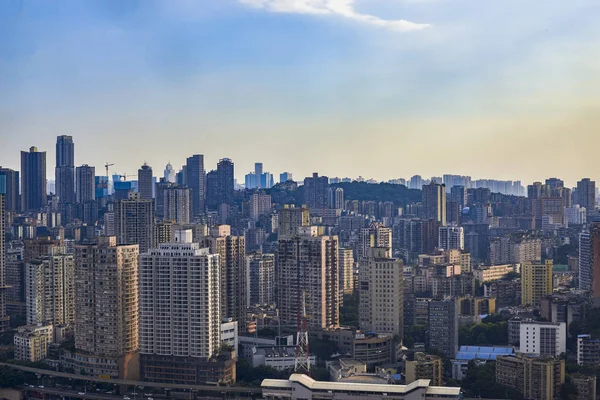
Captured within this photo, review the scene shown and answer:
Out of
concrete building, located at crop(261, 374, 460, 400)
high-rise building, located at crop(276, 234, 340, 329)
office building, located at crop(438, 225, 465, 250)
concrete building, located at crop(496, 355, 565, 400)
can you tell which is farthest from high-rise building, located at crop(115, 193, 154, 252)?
concrete building, located at crop(261, 374, 460, 400)

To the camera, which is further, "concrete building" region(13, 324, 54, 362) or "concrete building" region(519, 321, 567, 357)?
"concrete building" region(13, 324, 54, 362)

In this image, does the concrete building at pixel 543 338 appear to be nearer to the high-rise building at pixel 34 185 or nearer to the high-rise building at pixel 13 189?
the high-rise building at pixel 13 189

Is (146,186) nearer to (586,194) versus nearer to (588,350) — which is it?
(586,194)

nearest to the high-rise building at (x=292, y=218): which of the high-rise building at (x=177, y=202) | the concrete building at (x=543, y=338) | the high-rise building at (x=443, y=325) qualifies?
the high-rise building at (x=177, y=202)

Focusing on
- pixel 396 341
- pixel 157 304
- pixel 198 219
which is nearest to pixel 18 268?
pixel 157 304

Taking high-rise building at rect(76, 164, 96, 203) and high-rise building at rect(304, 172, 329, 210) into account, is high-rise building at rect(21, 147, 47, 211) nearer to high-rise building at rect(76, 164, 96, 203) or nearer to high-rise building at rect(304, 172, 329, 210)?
high-rise building at rect(76, 164, 96, 203)

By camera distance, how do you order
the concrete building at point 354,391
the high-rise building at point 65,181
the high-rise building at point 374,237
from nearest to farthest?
the concrete building at point 354,391 < the high-rise building at point 374,237 < the high-rise building at point 65,181
